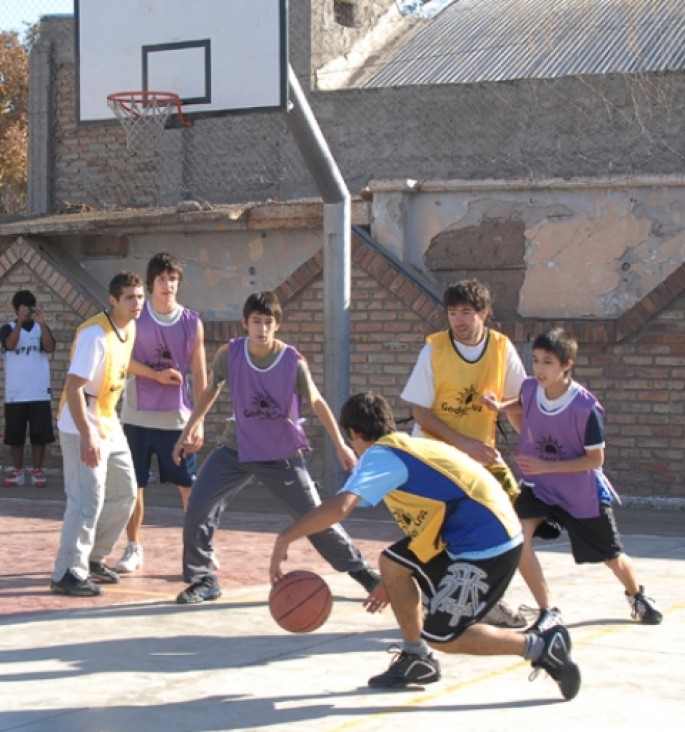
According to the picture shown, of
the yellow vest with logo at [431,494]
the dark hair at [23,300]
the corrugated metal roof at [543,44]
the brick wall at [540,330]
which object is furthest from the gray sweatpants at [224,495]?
the corrugated metal roof at [543,44]

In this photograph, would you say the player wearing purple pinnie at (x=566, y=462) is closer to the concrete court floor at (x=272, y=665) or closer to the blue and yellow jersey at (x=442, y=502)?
the concrete court floor at (x=272, y=665)

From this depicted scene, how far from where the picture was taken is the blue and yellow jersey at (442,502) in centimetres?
568

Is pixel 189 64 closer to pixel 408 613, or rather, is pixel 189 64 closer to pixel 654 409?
pixel 654 409

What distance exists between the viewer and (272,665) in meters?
6.27

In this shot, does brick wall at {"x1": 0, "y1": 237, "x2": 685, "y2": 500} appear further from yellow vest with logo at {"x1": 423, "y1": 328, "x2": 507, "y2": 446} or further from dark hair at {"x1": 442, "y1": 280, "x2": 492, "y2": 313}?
dark hair at {"x1": 442, "y1": 280, "x2": 492, "y2": 313}

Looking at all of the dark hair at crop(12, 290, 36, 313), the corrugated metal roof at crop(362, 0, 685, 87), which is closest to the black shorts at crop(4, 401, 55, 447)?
the dark hair at crop(12, 290, 36, 313)

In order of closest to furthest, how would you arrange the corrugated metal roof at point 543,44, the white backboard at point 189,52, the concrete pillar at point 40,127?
the white backboard at point 189,52 < the corrugated metal roof at point 543,44 < the concrete pillar at point 40,127

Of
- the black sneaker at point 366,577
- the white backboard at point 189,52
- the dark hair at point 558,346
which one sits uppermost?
the white backboard at point 189,52

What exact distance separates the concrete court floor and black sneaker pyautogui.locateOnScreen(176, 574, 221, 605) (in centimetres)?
7

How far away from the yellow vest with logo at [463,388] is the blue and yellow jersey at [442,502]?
1453 millimetres

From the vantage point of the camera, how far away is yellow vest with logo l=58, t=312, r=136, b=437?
7984 millimetres

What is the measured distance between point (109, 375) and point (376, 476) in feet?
9.44

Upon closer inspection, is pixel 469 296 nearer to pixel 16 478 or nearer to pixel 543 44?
pixel 16 478

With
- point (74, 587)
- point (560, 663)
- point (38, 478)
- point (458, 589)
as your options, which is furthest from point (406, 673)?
point (38, 478)
